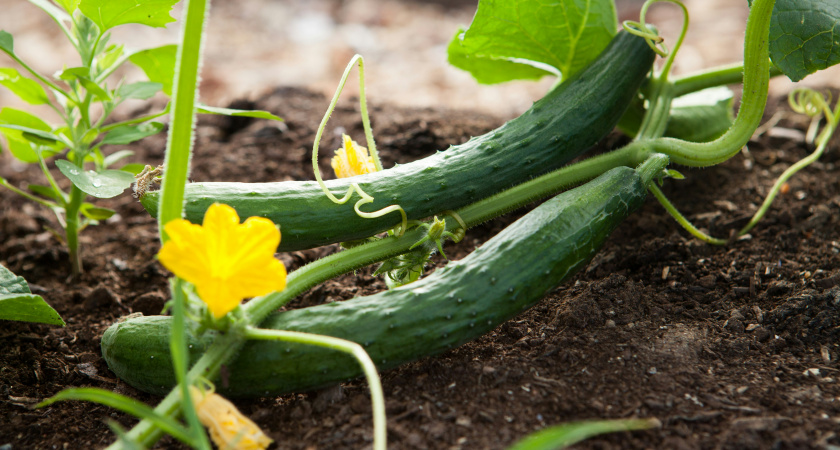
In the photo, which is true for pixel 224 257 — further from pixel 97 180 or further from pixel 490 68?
pixel 490 68

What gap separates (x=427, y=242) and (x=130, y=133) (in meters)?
1.13

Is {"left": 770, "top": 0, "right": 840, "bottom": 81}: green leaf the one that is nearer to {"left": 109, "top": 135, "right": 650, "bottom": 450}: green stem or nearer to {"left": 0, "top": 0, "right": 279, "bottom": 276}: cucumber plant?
{"left": 109, "top": 135, "right": 650, "bottom": 450}: green stem

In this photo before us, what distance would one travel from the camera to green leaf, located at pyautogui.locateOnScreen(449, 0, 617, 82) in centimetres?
234

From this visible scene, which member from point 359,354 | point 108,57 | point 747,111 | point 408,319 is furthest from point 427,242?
point 108,57

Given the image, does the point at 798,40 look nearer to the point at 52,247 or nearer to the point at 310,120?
the point at 310,120

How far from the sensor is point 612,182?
202cm

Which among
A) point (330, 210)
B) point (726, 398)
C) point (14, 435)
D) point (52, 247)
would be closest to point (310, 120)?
point (52, 247)

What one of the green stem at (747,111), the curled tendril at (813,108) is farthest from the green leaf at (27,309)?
the curled tendril at (813,108)

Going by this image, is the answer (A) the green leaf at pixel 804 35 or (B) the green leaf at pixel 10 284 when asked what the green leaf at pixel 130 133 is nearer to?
(B) the green leaf at pixel 10 284

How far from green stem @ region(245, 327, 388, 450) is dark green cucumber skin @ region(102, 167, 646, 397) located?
0.08m

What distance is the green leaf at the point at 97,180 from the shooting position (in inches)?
77.4

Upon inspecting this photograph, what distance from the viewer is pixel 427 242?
6.33ft

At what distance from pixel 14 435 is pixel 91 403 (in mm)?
195

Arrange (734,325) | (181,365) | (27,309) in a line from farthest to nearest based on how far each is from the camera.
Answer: (734,325)
(27,309)
(181,365)
